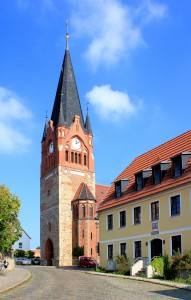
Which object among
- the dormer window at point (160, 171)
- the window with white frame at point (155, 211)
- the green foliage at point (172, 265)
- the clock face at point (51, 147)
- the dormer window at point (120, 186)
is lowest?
the green foliage at point (172, 265)

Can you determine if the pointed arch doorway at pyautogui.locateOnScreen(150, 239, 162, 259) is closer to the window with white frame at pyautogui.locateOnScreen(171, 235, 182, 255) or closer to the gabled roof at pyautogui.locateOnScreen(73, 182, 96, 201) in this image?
the window with white frame at pyautogui.locateOnScreen(171, 235, 182, 255)

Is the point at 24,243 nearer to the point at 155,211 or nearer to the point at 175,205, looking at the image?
the point at 155,211

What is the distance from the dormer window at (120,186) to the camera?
3523 cm

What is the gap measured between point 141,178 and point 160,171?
2.79 metres

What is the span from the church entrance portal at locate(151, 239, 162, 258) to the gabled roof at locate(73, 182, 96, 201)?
3453cm

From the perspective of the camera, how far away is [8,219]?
111ft

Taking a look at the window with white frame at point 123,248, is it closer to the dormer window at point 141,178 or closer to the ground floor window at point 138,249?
the ground floor window at point 138,249

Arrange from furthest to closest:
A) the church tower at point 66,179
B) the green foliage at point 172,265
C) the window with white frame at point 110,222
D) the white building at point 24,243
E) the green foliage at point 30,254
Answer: the white building at point 24,243, the green foliage at point 30,254, the church tower at point 66,179, the window with white frame at point 110,222, the green foliage at point 172,265

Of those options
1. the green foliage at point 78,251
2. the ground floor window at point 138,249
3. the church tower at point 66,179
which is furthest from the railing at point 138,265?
the church tower at point 66,179

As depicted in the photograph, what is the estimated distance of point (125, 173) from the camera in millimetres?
37625

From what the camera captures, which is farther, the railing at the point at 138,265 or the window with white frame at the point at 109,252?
the window with white frame at the point at 109,252

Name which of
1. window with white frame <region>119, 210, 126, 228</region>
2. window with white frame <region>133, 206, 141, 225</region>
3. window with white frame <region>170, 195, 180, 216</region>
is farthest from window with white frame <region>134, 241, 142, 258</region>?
window with white frame <region>170, 195, 180, 216</region>

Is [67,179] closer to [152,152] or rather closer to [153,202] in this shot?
[152,152]

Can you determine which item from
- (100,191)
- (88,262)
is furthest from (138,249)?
(100,191)
